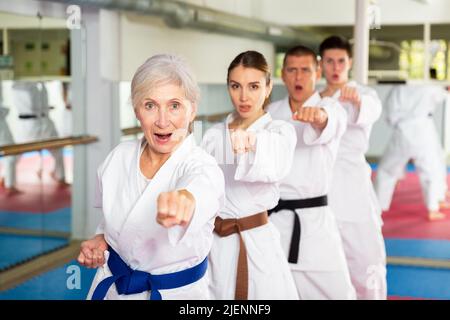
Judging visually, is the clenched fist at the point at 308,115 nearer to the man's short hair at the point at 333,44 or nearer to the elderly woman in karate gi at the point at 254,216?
the elderly woman in karate gi at the point at 254,216

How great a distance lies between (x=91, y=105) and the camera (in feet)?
13.4

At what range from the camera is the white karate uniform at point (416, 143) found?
11.1 ft

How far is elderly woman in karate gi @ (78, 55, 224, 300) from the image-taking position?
1096mm

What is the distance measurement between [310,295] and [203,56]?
→ 1.08 metres

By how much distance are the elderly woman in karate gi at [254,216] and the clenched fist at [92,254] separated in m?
0.33

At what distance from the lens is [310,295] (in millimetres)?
2461

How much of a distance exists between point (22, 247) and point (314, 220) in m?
2.36

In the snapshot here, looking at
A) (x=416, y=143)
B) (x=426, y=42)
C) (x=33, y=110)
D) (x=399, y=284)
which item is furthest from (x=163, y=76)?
(x=33, y=110)

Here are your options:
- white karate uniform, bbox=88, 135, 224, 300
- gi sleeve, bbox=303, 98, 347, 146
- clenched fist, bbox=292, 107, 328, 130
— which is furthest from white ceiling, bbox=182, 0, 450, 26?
white karate uniform, bbox=88, 135, 224, 300

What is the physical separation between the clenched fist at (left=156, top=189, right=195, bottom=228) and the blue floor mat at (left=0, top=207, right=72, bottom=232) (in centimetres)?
343

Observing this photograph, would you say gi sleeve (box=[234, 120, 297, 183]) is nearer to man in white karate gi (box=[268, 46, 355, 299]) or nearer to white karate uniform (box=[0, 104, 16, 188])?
man in white karate gi (box=[268, 46, 355, 299])

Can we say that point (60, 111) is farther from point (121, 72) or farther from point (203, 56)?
point (203, 56)

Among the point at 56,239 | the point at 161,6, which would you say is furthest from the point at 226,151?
the point at 56,239

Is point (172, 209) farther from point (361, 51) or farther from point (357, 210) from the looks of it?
point (361, 51)
